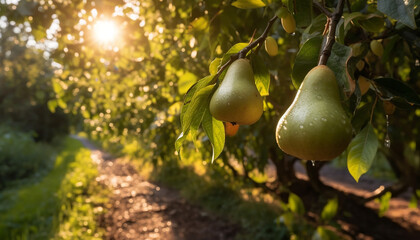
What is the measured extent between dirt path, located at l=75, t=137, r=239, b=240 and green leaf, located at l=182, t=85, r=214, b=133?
4125 mm

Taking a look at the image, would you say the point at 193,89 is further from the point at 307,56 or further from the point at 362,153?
the point at 362,153

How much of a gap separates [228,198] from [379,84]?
543 cm

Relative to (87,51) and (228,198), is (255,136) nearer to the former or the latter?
(87,51)

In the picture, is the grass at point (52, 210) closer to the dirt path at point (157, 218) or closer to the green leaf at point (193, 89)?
the dirt path at point (157, 218)

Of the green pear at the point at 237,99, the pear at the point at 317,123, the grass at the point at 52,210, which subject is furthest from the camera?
the grass at the point at 52,210

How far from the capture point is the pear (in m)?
0.41

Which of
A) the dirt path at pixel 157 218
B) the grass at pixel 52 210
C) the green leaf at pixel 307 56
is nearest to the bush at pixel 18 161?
the grass at pixel 52 210

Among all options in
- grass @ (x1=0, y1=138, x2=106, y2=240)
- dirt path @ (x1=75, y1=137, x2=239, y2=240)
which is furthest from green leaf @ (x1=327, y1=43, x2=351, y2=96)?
dirt path @ (x1=75, y1=137, x2=239, y2=240)

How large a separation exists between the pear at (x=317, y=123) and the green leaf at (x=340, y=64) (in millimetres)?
23

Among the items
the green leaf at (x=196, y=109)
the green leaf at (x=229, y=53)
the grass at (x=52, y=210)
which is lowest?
the grass at (x=52, y=210)

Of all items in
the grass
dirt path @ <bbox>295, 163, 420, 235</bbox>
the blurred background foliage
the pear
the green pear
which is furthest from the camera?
dirt path @ <bbox>295, 163, 420, 235</bbox>

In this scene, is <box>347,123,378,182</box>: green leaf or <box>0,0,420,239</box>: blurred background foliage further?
<box>0,0,420,239</box>: blurred background foliage

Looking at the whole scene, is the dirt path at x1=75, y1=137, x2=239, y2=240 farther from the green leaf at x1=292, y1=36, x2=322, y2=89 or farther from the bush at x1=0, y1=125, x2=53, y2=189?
the green leaf at x1=292, y1=36, x2=322, y2=89

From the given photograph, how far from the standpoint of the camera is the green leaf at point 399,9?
456mm
